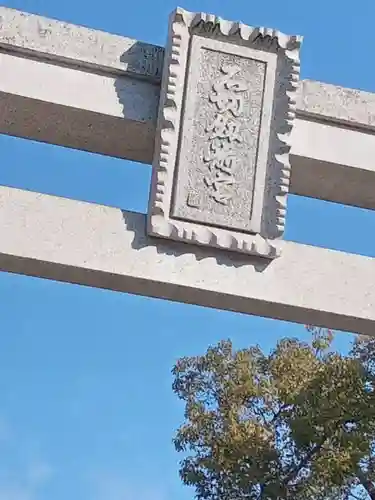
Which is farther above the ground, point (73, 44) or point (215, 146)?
point (73, 44)

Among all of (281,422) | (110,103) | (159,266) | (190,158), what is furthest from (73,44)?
(281,422)

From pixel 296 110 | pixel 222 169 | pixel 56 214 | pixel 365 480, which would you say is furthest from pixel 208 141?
pixel 365 480

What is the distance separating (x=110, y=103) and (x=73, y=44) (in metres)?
0.21

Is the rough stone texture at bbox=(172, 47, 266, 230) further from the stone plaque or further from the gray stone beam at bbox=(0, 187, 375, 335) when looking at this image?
the gray stone beam at bbox=(0, 187, 375, 335)

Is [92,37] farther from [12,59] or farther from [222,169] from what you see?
[222,169]

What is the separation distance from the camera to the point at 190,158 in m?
2.77

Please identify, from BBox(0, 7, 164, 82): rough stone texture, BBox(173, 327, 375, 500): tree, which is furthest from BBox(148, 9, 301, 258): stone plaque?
Result: BBox(173, 327, 375, 500): tree

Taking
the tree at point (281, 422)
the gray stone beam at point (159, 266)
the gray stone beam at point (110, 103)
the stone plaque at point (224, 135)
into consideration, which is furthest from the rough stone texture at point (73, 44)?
the tree at point (281, 422)

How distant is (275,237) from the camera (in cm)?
277

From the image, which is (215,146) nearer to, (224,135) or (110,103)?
(224,135)

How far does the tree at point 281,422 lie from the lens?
8.43 meters

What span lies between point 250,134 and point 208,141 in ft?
0.46

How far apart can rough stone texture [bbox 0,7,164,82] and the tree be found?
551cm

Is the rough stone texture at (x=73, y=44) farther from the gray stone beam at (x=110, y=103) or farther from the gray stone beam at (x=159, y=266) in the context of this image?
the gray stone beam at (x=159, y=266)
